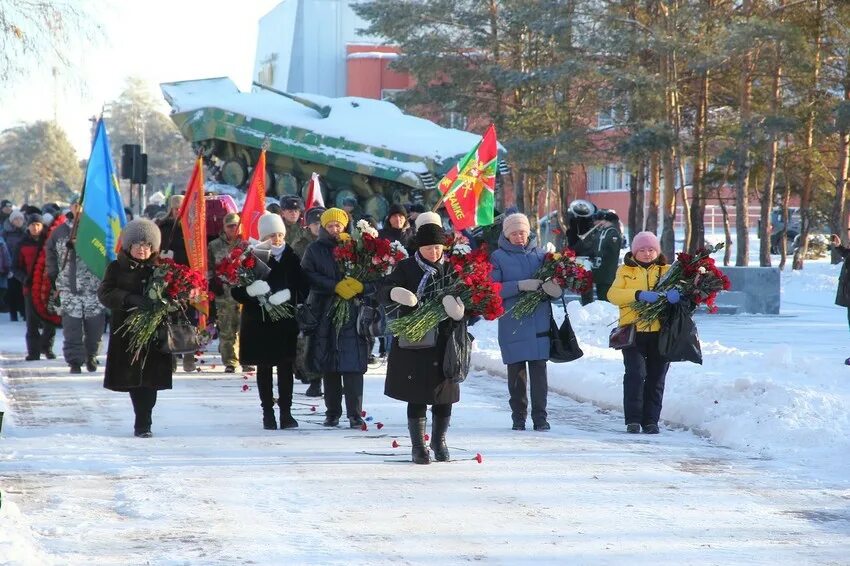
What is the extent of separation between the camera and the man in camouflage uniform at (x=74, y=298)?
46.8 feet

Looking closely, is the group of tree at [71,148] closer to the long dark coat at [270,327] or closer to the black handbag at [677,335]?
the long dark coat at [270,327]

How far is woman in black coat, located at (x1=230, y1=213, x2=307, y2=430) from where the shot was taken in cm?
1029

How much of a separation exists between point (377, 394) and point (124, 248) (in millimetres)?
3533

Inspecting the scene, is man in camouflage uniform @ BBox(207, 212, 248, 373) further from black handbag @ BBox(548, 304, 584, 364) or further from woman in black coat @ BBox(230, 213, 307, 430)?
black handbag @ BBox(548, 304, 584, 364)

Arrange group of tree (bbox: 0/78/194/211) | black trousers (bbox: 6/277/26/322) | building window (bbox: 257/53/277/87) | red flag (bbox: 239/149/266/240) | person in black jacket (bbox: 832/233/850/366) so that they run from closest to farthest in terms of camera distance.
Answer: person in black jacket (bbox: 832/233/850/366)
red flag (bbox: 239/149/266/240)
black trousers (bbox: 6/277/26/322)
building window (bbox: 257/53/277/87)
group of tree (bbox: 0/78/194/211)

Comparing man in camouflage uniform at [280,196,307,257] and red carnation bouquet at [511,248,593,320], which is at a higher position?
man in camouflage uniform at [280,196,307,257]

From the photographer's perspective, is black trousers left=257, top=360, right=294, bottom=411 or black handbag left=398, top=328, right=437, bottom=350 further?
black trousers left=257, top=360, right=294, bottom=411

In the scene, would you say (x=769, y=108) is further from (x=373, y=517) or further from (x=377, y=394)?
(x=373, y=517)

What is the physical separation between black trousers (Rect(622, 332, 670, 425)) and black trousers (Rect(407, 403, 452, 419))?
7.31ft

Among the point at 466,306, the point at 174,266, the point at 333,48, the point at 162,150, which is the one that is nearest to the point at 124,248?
the point at 174,266

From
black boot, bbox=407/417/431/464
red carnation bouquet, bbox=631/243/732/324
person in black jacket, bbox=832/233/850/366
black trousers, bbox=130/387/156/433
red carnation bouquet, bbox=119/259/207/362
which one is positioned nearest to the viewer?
black boot, bbox=407/417/431/464

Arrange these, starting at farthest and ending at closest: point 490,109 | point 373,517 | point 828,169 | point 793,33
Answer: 1. point 490,109
2. point 828,169
3. point 793,33
4. point 373,517

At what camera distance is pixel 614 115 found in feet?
124

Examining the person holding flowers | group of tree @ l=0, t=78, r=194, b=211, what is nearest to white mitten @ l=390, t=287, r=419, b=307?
the person holding flowers
